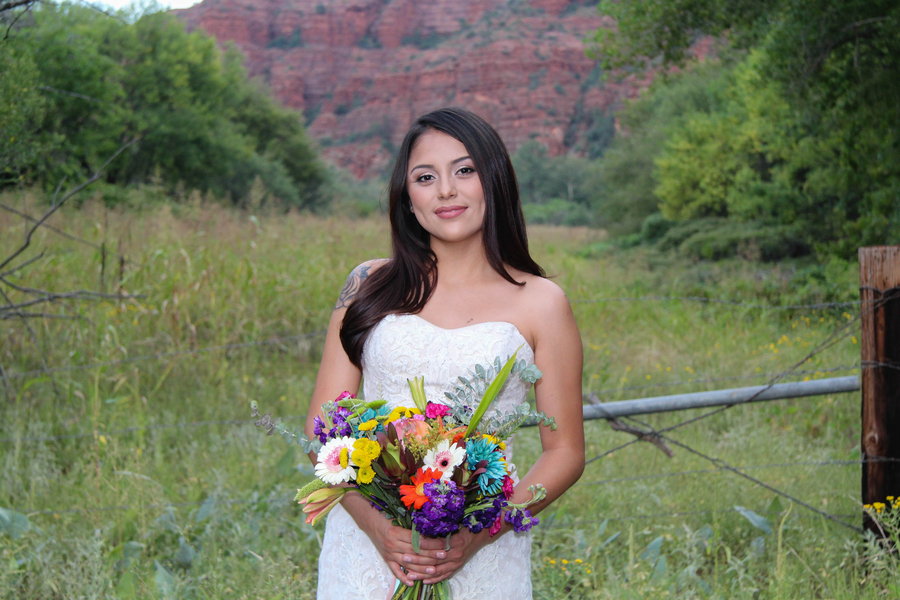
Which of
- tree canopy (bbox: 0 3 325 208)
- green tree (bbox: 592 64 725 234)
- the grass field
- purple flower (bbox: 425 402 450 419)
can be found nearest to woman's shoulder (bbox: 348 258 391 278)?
purple flower (bbox: 425 402 450 419)

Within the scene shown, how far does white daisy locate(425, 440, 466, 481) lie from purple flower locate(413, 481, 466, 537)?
23mm

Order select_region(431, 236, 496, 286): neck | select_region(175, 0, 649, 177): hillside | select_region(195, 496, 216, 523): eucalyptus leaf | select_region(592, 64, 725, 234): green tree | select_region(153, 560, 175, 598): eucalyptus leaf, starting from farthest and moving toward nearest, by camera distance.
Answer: select_region(175, 0, 649, 177): hillside, select_region(592, 64, 725, 234): green tree, select_region(195, 496, 216, 523): eucalyptus leaf, select_region(153, 560, 175, 598): eucalyptus leaf, select_region(431, 236, 496, 286): neck

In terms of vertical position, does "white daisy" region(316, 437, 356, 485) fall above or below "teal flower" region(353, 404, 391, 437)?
below

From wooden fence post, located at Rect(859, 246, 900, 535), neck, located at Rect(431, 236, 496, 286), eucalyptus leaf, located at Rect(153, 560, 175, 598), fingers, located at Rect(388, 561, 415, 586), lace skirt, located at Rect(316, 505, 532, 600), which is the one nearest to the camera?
fingers, located at Rect(388, 561, 415, 586)

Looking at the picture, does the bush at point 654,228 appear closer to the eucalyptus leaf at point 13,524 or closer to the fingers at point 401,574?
the eucalyptus leaf at point 13,524

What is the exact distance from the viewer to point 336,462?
1420 mm

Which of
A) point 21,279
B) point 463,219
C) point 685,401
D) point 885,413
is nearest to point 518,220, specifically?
point 463,219

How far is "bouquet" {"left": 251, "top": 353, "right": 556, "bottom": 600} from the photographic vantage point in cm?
138

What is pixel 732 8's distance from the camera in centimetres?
743

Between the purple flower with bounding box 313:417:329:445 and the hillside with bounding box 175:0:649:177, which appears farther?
A: the hillside with bounding box 175:0:649:177

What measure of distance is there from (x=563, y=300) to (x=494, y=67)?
92.0 metres

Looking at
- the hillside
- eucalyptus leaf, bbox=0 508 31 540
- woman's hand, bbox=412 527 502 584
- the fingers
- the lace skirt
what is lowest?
Result: eucalyptus leaf, bbox=0 508 31 540

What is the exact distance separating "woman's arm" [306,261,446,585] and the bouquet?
5 centimetres

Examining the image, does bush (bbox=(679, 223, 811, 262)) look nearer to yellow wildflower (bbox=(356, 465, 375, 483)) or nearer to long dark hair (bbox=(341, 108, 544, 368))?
long dark hair (bbox=(341, 108, 544, 368))
